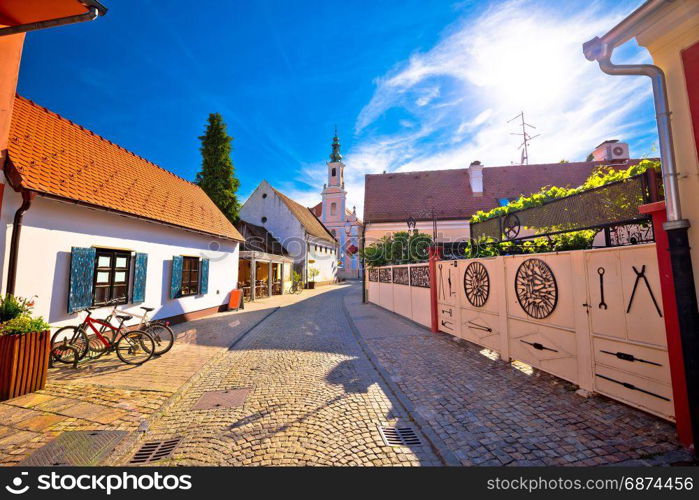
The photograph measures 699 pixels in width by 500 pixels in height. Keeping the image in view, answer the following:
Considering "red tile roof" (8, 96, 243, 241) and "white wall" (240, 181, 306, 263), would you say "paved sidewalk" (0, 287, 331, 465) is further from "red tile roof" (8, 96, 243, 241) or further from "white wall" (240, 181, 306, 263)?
"white wall" (240, 181, 306, 263)

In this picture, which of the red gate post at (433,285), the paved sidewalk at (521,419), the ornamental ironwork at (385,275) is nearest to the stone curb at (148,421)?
the paved sidewalk at (521,419)

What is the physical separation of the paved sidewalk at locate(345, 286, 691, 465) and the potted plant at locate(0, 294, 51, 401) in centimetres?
529

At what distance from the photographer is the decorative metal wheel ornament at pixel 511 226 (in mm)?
5668

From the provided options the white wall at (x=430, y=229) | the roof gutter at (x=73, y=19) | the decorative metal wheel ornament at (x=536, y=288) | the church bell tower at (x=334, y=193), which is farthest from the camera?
the church bell tower at (x=334, y=193)

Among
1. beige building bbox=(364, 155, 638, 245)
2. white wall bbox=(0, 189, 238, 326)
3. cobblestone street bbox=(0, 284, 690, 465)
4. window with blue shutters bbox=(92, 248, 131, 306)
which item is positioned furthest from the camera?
beige building bbox=(364, 155, 638, 245)

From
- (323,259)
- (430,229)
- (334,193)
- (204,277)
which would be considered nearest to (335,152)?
(334,193)

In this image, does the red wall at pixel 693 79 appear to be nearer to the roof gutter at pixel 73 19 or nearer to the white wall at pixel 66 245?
the roof gutter at pixel 73 19

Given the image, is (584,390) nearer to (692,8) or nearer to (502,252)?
(502,252)

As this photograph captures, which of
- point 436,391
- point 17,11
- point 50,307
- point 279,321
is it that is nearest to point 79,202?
point 50,307

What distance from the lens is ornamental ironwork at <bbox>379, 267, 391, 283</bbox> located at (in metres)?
12.6

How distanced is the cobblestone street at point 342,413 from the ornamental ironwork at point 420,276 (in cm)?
273

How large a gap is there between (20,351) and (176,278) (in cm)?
561

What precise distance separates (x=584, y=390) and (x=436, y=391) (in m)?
1.91

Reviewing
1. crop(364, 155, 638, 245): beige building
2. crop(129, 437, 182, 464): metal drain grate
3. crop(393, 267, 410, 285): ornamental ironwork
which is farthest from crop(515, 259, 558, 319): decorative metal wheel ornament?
crop(364, 155, 638, 245): beige building
